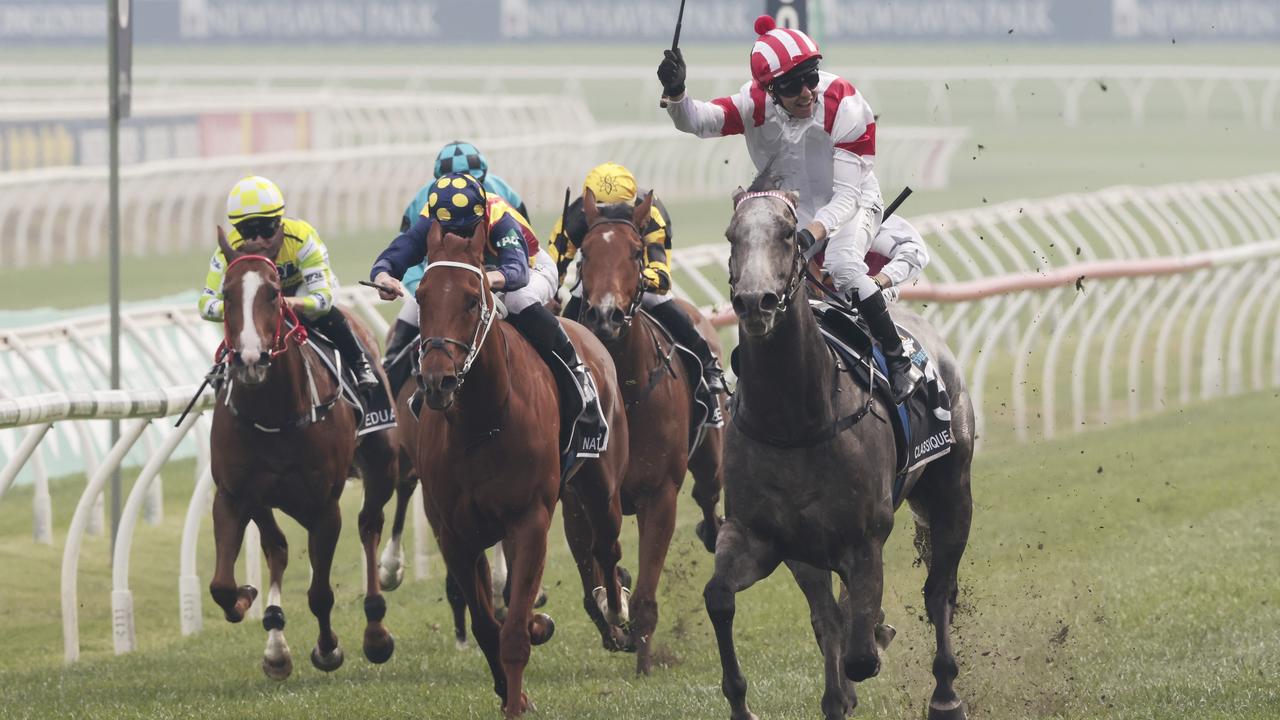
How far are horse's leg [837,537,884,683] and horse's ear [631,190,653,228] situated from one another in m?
1.88

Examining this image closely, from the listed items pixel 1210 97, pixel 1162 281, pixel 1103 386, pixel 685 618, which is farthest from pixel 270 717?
pixel 1210 97

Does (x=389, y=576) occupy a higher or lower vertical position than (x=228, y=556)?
lower

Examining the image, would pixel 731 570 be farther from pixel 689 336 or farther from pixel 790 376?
pixel 689 336

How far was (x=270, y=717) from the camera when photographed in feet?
22.0

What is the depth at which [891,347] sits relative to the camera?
6305mm

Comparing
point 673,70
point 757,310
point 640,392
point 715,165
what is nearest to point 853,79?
point 715,165

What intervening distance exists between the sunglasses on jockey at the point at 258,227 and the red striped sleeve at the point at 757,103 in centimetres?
203

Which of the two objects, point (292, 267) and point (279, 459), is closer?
point (279, 459)

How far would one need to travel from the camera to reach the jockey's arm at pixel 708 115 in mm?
6328

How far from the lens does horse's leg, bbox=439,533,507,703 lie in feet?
Answer: 21.7

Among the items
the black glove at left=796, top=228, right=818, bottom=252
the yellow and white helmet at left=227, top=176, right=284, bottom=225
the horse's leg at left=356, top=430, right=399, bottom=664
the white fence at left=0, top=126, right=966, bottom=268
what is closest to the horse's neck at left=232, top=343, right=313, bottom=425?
the yellow and white helmet at left=227, top=176, right=284, bottom=225

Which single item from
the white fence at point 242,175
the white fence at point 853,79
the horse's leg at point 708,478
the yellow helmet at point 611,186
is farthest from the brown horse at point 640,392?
the white fence at point 853,79

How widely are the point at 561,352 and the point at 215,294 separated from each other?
4.01ft

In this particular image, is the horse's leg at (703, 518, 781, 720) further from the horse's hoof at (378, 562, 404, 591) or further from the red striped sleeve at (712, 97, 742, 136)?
the horse's hoof at (378, 562, 404, 591)
